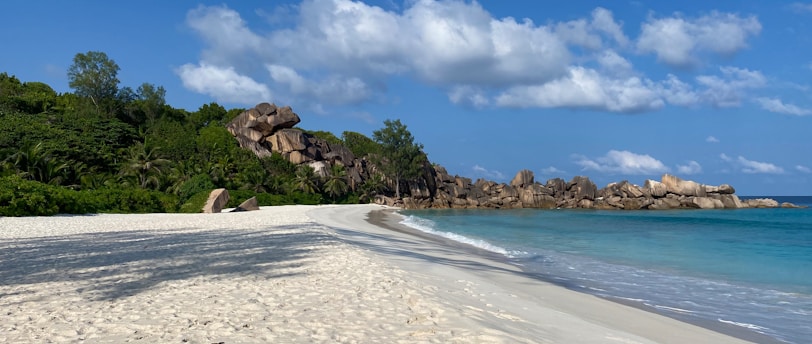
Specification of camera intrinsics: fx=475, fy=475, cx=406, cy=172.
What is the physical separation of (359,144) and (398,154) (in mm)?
18699

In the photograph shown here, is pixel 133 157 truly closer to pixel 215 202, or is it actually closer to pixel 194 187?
pixel 194 187

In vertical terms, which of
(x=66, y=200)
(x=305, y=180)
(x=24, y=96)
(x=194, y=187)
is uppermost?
(x=24, y=96)

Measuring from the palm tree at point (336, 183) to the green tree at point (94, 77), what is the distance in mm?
38530

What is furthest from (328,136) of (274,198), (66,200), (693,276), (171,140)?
(693,276)

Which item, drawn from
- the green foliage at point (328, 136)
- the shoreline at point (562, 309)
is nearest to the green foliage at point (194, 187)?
the shoreline at point (562, 309)

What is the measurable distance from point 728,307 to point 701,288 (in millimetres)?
2398

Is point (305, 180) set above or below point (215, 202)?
above

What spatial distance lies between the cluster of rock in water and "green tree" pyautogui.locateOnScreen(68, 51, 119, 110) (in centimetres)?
1982

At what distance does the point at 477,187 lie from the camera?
9762cm

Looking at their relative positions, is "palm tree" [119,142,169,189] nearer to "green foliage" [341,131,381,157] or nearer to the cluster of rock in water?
the cluster of rock in water

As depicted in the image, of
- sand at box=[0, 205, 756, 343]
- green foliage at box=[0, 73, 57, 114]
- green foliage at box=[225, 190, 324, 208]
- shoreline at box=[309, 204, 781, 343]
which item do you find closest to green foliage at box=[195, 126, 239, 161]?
green foliage at box=[225, 190, 324, 208]

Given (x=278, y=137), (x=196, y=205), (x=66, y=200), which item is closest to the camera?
(x=66, y=200)

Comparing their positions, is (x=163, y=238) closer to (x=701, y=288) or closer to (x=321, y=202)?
(x=701, y=288)

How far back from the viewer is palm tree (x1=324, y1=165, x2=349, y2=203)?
3130 inches
